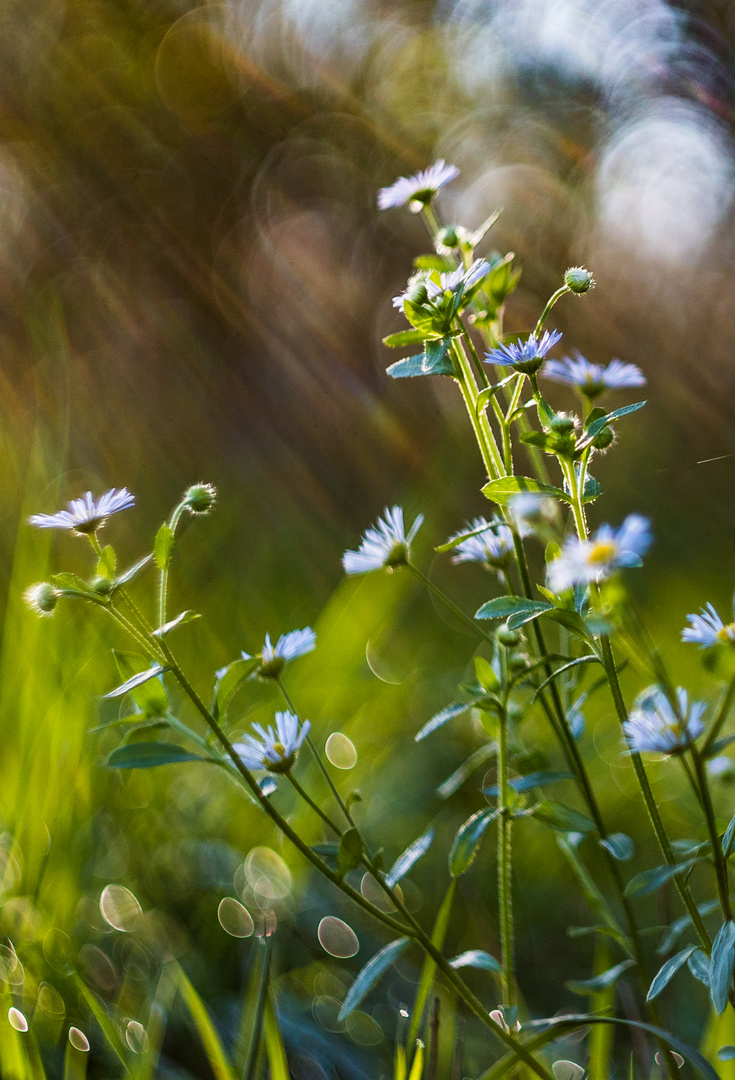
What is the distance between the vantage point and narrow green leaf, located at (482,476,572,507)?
38 cm

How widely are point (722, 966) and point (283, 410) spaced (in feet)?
8.99

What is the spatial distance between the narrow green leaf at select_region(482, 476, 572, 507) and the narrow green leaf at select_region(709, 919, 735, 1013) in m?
0.19

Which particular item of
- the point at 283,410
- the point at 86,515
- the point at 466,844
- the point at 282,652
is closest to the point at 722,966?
the point at 466,844

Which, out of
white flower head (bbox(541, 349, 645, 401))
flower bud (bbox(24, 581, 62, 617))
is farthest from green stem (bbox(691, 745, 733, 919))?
flower bud (bbox(24, 581, 62, 617))

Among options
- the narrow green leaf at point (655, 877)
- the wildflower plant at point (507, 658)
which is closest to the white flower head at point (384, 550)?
the wildflower plant at point (507, 658)

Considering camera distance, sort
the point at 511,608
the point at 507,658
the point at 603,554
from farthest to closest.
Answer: the point at 507,658 → the point at 511,608 → the point at 603,554

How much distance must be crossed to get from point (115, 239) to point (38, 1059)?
3305mm

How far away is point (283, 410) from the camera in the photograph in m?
2.97

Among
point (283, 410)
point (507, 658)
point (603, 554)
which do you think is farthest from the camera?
point (283, 410)

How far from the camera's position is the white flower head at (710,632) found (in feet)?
1.16

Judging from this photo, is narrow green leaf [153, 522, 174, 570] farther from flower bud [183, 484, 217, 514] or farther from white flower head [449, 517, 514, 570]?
white flower head [449, 517, 514, 570]

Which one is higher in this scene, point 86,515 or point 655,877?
point 86,515

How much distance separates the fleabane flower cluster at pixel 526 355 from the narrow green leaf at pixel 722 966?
0.25 metres

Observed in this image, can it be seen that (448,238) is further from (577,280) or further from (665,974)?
(665,974)
